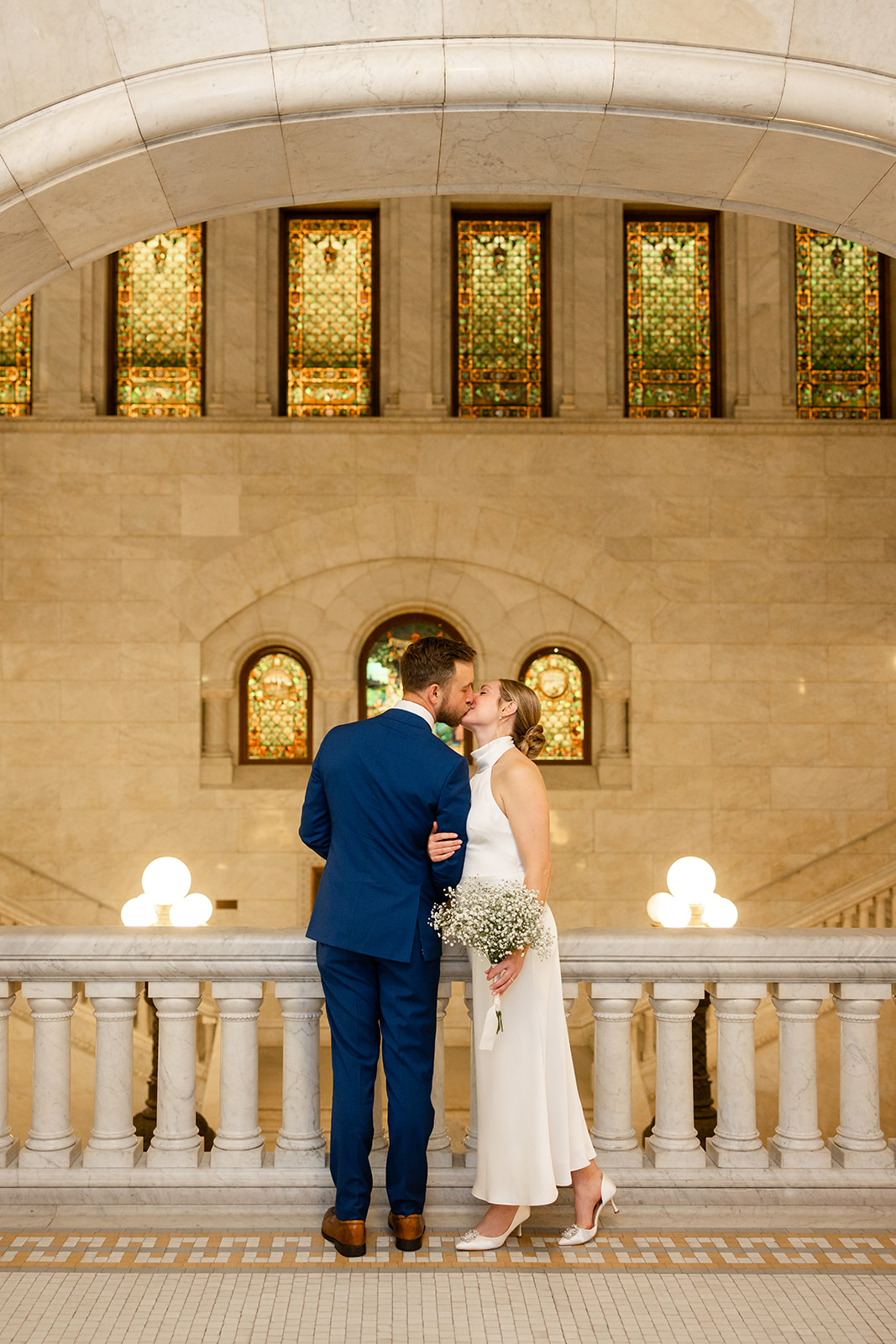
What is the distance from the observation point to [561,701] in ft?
41.9

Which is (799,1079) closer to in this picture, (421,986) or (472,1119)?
(472,1119)

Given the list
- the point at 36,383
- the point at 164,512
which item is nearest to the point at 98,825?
the point at 164,512

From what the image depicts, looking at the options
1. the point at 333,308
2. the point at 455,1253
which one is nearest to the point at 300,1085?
the point at 455,1253

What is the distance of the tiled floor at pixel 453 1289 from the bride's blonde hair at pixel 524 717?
5.21 feet

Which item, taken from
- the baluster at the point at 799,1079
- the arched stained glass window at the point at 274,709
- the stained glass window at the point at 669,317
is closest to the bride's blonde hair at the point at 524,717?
the baluster at the point at 799,1079

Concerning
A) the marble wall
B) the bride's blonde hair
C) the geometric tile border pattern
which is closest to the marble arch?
the bride's blonde hair

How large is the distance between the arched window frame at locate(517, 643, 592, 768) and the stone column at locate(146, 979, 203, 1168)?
29.5 feet

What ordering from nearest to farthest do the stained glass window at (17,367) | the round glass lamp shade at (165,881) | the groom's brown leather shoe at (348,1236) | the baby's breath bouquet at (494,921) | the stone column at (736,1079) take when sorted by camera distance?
the baby's breath bouquet at (494,921) → the groom's brown leather shoe at (348,1236) → the stone column at (736,1079) → the round glass lamp shade at (165,881) → the stained glass window at (17,367)

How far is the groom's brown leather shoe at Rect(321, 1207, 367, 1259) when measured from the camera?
11.4 feet

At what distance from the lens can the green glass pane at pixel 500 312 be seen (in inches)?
509

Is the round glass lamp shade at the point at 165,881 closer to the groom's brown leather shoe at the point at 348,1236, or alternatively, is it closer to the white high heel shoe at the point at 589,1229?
the groom's brown leather shoe at the point at 348,1236

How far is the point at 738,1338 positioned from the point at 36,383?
11.9 metres

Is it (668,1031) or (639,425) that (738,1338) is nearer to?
(668,1031)

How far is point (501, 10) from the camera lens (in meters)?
3.59
